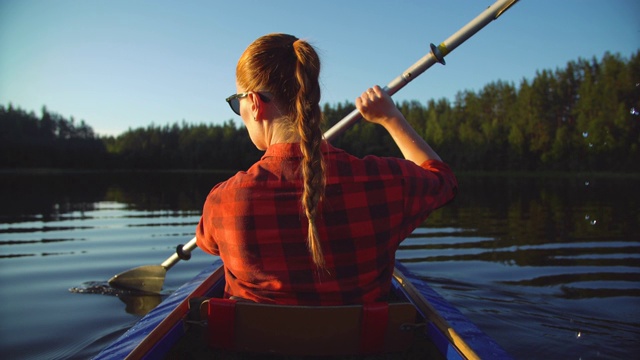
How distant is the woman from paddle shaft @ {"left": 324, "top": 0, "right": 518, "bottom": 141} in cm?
52

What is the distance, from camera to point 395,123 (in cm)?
170

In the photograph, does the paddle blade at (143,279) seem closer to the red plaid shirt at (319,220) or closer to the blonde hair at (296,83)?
the red plaid shirt at (319,220)

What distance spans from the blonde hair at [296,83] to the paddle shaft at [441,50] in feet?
1.64

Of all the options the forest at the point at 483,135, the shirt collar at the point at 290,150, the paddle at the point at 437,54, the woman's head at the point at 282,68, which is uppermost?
the forest at the point at 483,135

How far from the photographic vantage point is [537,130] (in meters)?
55.1

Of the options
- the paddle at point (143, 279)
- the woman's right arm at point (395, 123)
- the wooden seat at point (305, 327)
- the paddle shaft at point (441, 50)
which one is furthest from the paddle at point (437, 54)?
the paddle at point (143, 279)

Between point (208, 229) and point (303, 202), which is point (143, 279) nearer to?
point (208, 229)

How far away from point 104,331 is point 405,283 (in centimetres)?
263

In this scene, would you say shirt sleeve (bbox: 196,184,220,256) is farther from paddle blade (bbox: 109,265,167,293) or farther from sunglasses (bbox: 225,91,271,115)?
paddle blade (bbox: 109,265,167,293)

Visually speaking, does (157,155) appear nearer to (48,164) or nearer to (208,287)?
(48,164)

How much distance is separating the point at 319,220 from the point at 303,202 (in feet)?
0.35

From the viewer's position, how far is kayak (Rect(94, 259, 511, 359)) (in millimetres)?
1454

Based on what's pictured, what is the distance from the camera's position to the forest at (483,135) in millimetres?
42344

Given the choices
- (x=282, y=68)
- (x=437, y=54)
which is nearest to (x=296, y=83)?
(x=282, y=68)
